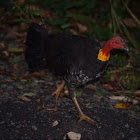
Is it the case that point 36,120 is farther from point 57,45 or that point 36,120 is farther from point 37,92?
point 57,45

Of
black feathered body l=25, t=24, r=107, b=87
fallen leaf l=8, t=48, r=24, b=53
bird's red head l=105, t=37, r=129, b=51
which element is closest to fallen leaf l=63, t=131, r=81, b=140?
black feathered body l=25, t=24, r=107, b=87

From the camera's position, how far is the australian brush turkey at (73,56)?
3500 millimetres

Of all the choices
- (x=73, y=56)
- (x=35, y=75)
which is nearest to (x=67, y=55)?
(x=73, y=56)

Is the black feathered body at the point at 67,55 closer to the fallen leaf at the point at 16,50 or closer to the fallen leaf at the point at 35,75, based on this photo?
the fallen leaf at the point at 35,75

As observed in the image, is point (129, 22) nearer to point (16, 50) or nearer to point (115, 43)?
point (115, 43)

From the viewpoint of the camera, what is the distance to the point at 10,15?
22.8 ft

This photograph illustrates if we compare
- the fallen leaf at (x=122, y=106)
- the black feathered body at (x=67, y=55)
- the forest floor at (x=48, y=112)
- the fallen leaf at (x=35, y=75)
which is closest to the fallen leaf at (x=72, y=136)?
the forest floor at (x=48, y=112)

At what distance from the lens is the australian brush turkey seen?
3.50m

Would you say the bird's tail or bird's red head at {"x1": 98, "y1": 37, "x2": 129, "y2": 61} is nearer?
bird's red head at {"x1": 98, "y1": 37, "x2": 129, "y2": 61}

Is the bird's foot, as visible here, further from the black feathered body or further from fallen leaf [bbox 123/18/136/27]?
fallen leaf [bbox 123/18/136/27]

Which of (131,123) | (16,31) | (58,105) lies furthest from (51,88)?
(16,31)

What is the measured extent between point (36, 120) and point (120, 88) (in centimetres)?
185

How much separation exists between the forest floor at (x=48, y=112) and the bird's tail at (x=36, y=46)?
53 cm

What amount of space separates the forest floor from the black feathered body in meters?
0.49
